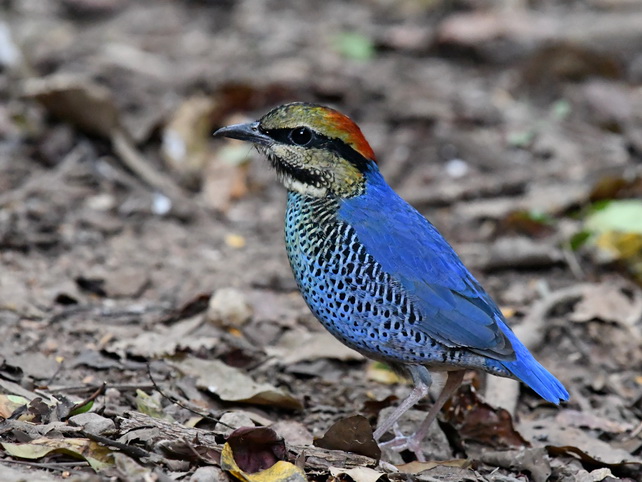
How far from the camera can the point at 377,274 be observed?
14.5ft

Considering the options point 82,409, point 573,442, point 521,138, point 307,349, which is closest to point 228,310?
point 307,349

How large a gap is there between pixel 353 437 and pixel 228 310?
1.64 metres

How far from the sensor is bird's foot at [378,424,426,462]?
4.47m

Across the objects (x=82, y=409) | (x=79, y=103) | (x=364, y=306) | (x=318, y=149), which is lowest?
(x=82, y=409)

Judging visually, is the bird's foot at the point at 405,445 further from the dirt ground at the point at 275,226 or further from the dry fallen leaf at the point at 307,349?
the dry fallen leaf at the point at 307,349

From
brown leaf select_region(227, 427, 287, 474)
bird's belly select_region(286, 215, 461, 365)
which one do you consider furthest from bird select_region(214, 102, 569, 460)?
brown leaf select_region(227, 427, 287, 474)

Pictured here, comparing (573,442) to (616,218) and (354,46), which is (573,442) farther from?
(354,46)

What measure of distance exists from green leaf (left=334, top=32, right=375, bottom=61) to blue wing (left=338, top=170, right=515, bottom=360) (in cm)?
509

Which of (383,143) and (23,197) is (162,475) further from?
(383,143)

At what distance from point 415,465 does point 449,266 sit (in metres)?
0.93

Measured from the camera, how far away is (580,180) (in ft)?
24.9

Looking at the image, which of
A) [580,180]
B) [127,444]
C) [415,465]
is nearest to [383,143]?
[580,180]

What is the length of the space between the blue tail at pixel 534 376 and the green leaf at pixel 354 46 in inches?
221

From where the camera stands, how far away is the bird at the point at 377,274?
4.37 metres
